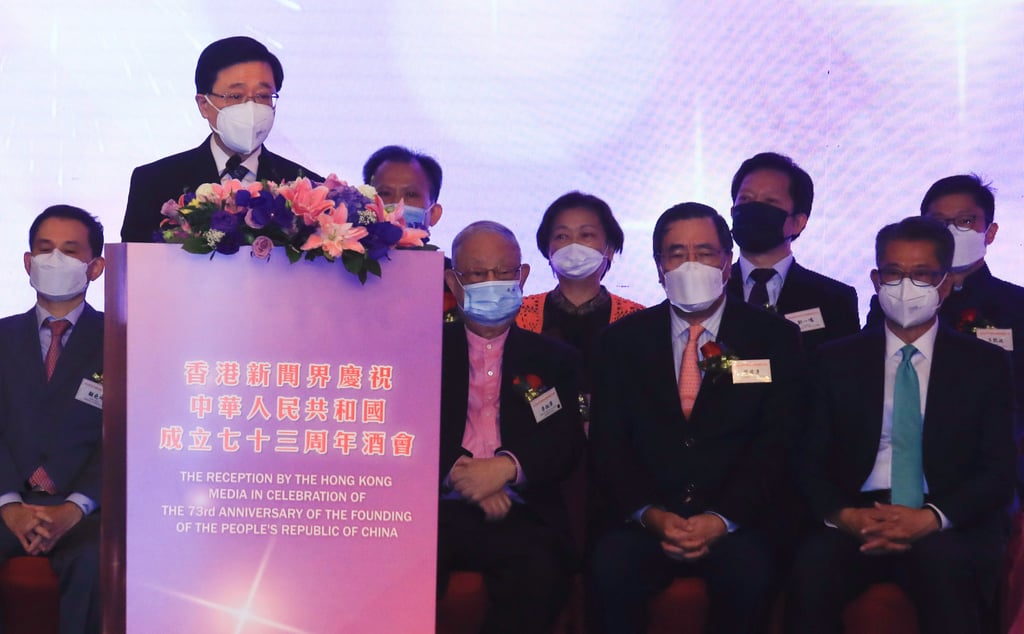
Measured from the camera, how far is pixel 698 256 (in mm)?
3609

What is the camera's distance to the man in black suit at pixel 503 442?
3385mm

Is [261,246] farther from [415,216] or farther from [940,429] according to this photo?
[940,429]

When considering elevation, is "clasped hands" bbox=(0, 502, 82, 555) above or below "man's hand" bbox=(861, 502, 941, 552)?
below

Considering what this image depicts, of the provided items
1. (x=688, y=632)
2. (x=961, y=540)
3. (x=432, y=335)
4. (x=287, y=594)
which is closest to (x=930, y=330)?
(x=961, y=540)

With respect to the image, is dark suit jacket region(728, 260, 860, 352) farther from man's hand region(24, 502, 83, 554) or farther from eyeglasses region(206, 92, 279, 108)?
man's hand region(24, 502, 83, 554)

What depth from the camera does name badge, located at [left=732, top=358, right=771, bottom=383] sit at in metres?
3.52

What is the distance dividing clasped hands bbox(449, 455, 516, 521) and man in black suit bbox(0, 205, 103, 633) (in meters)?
1.17

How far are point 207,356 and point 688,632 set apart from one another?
1.70m

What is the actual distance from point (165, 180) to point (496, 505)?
149 cm

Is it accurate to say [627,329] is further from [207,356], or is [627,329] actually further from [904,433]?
[207,356]

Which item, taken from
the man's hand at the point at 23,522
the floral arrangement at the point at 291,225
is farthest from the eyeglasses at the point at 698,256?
the man's hand at the point at 23,522

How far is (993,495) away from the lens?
11.0 feet

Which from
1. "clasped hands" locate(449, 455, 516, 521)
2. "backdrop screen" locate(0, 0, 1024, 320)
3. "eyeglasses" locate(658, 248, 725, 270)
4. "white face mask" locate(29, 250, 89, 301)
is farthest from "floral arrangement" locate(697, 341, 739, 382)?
"white face mask" locate(29, 250, 89, 301)

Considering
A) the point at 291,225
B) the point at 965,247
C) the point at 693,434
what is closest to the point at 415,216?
the point at 693,434
